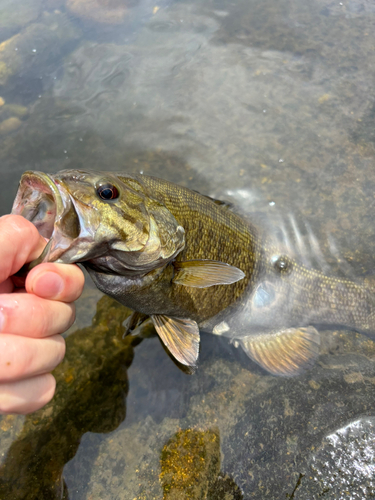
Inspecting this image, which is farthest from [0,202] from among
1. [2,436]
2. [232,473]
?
[232,473]

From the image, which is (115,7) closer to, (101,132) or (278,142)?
(101,132)

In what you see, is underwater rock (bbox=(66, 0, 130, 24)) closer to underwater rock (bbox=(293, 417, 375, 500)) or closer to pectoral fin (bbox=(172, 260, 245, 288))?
pectoral fin (bbox=(172, 260, 245, 288))

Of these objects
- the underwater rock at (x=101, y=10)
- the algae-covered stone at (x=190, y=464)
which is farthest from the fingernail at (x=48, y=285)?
the underwater rock at (x=101, y=10)

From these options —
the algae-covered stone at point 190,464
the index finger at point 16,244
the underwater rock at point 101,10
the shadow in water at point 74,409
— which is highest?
the underwater rock at point 101,10

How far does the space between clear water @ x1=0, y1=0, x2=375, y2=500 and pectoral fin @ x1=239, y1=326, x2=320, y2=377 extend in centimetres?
9

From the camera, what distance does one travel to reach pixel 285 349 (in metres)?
2.73

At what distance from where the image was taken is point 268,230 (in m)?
3.16

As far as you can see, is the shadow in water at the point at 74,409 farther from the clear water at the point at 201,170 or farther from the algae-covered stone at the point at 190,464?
the algae-covered stone at the point at 190,464

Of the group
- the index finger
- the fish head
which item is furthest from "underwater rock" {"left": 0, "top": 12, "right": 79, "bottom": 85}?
the index finger

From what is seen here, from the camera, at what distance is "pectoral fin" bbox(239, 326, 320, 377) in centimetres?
260

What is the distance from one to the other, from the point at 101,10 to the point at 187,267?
604 cm

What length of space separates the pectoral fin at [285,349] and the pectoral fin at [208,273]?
38.7 inches

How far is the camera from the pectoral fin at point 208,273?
209 centimetres

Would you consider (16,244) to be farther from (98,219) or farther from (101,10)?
(101,10)
